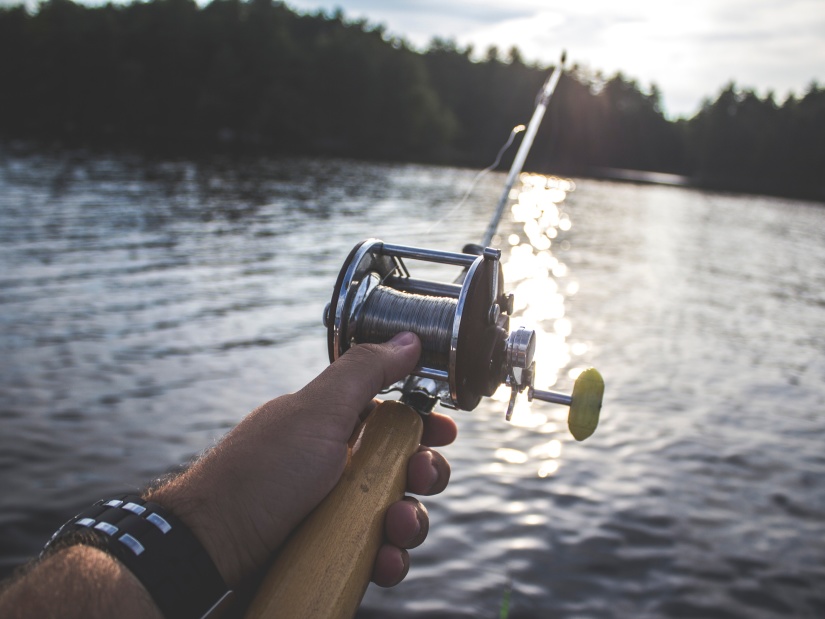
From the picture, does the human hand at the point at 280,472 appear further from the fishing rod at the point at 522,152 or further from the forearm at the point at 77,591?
the fishing rod at the point at 522,152

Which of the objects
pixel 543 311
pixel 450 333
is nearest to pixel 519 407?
pixel 543 311

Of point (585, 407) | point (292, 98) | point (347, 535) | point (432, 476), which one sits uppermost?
point (292, 98)

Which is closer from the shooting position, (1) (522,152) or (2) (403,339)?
(2) (403,339)

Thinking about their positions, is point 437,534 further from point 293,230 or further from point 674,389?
point 293,230

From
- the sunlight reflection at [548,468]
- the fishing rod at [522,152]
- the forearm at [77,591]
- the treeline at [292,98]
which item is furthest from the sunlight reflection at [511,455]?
the treeline at [292,98]

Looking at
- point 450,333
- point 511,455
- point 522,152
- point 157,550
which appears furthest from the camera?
point 511,455

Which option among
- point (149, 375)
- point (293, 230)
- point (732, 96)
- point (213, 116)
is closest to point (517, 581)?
point (149, 375)

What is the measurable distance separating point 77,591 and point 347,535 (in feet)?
2.07

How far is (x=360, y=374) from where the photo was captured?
1.95 metres

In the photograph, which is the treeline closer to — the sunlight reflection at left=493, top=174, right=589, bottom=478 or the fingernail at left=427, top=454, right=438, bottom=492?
the sunlight reflection at left=493, top=174, right=589, bottom=478

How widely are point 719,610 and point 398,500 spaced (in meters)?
4.32

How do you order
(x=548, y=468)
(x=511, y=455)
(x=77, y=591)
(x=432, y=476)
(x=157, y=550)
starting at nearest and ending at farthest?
(x=77, y=591), (x=157, y=550), (x=432, y=476), (x=548, y=468), (x=511, y=455)

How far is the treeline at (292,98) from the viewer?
241 ft

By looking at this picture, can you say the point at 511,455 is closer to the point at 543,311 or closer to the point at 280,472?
the point at 280,472
